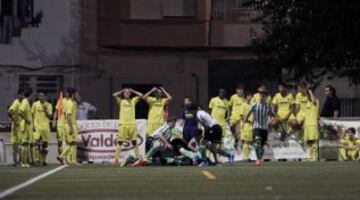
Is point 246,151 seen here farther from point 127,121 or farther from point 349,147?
point 127,121

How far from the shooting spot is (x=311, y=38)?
1936 centimetres

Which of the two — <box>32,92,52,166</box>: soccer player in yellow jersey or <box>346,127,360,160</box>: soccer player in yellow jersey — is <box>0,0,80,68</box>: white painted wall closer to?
<box>32,92,52,166</box>: soccer player in yellow jersey

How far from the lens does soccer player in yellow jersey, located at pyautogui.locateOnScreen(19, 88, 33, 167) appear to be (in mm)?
23078

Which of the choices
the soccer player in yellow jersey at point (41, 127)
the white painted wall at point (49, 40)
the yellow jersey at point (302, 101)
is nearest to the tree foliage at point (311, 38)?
the yellow jersey at point (302, 101)

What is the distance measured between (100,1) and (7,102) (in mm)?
5490

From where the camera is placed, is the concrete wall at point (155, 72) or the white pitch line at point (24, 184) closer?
the white pitch line at point (24, 184)

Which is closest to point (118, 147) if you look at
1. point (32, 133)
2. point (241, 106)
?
point (32, 133)

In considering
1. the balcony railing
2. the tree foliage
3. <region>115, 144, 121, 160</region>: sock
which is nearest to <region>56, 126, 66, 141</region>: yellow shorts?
<region>115, 144, 121, 160</region>: sock

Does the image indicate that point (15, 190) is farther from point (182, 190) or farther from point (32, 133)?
point (32, 133)

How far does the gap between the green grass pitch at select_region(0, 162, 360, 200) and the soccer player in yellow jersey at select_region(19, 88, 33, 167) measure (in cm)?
277

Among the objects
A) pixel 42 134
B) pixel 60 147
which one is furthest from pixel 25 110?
pixel 60 147

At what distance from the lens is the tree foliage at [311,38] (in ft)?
51.3

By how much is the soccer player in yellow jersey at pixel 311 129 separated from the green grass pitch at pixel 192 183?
4.52 metres

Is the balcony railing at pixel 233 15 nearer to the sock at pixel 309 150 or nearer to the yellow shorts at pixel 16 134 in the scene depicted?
the sock at pixel 309 150
